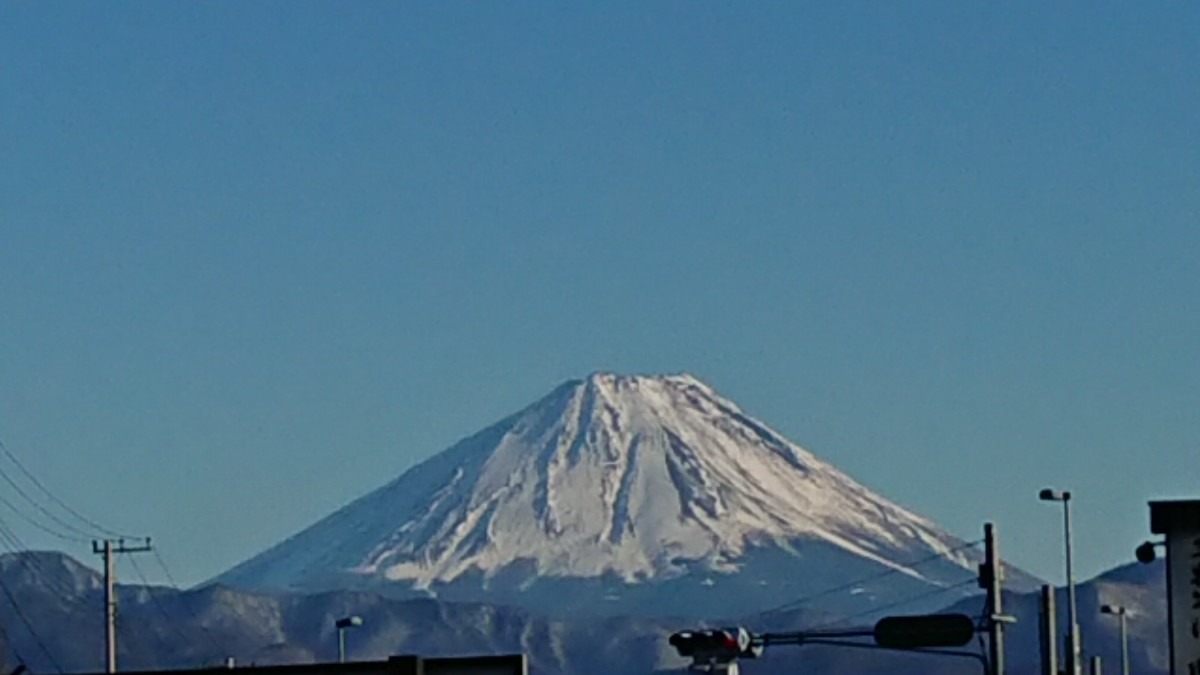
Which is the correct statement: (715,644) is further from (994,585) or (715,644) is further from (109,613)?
(109,613)

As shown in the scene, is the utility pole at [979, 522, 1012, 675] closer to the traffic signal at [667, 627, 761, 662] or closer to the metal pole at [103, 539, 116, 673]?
the traffic signal at [667, 627, 761, 662]

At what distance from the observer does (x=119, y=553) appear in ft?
420

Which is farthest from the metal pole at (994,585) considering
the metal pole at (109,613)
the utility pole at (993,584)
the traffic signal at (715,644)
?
the metal pole at (109,613)

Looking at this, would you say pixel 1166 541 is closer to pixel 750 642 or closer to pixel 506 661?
pixel 506 661

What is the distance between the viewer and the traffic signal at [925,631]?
2763 inches

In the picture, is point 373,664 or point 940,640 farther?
point 940,640

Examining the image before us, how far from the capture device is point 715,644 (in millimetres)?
77188

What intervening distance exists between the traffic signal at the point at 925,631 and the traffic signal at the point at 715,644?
501 cm

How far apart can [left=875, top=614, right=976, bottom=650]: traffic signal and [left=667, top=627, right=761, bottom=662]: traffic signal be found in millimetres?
5014

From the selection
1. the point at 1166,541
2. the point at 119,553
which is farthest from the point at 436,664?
the point at 119,553

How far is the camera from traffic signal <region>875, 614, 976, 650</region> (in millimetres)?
70188

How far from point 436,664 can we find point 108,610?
78.1 meters

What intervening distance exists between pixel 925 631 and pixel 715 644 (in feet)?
22.9

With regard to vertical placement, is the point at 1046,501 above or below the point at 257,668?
above
